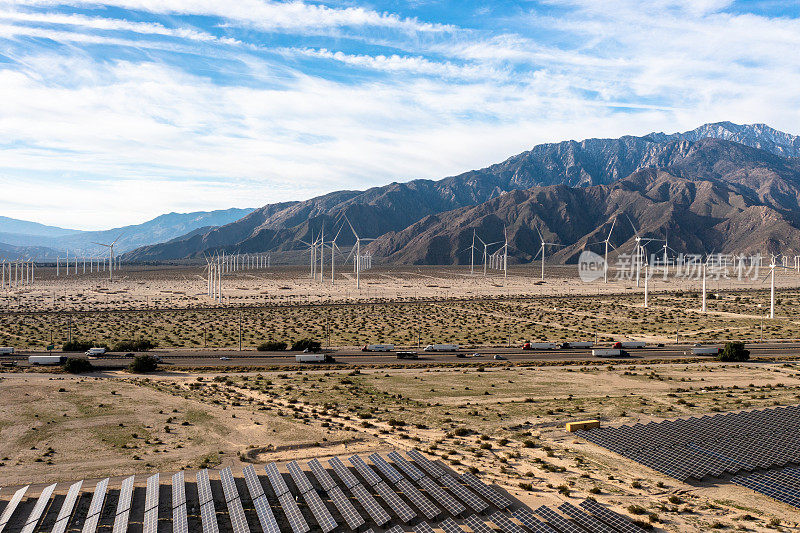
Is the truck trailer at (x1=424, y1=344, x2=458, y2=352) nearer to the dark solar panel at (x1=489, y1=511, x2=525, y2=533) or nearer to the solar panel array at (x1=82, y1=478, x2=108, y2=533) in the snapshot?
the dark solar panel at (x1=489, y1=511, x2=525, y2=533)

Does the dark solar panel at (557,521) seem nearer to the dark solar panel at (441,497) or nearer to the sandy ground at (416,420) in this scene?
the sandy ground at (416,420)

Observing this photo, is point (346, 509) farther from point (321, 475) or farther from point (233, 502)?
point (233, 502)

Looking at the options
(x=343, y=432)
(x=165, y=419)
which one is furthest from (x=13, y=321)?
(x=343, y=432)

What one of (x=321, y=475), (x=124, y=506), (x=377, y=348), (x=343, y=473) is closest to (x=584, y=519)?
(x=343, y=473)

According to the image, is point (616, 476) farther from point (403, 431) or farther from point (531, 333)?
point (531, 333)

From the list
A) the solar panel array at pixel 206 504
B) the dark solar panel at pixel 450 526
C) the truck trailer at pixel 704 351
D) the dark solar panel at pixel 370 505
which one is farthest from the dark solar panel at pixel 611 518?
the truck trailer at pixel 704 351

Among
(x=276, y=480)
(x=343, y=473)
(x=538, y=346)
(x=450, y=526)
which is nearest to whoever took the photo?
(x=450, y=526)
